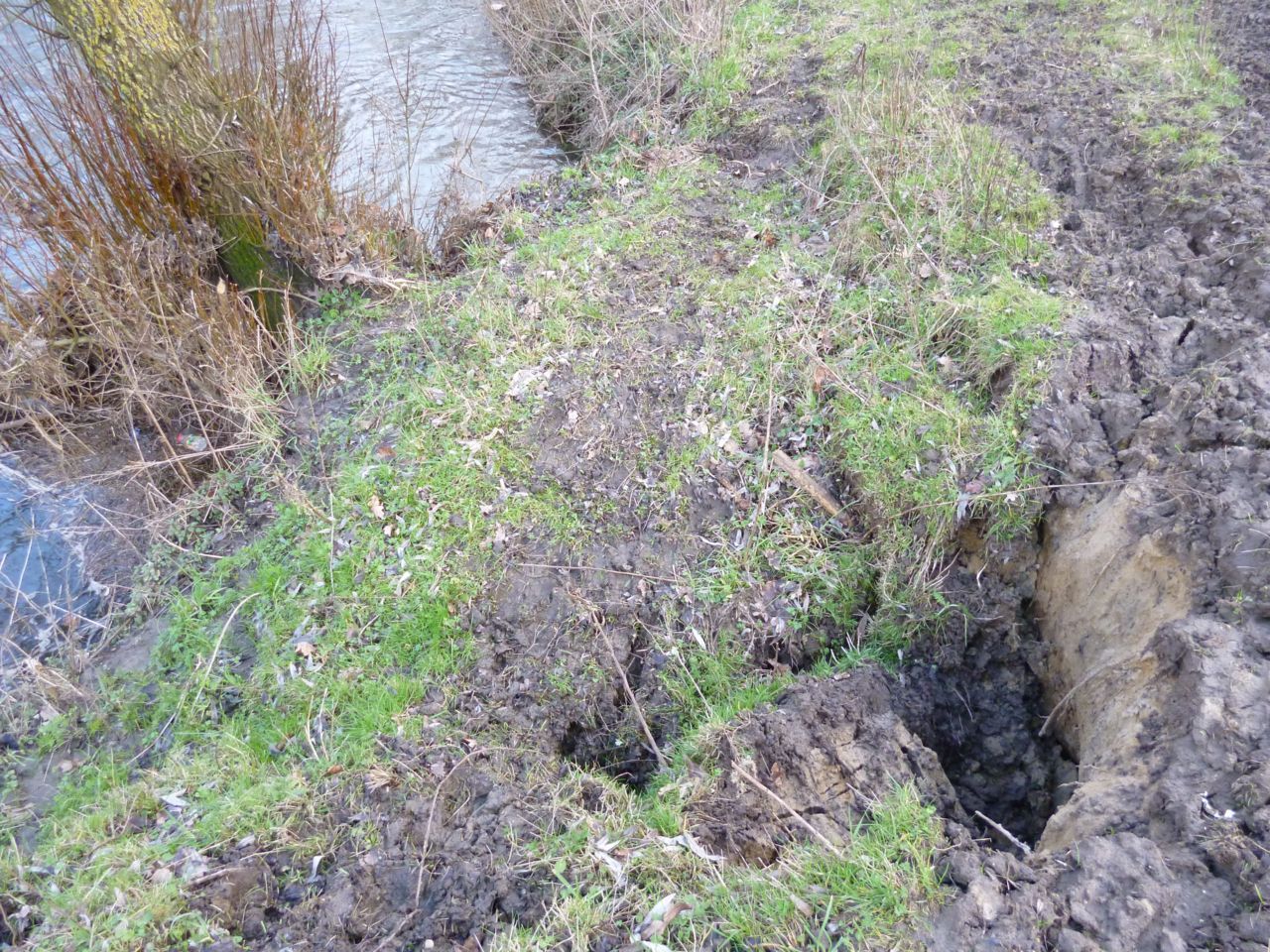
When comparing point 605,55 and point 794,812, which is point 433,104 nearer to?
point 605,55

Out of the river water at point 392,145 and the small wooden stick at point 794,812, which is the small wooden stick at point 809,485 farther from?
the river water at point 392,145

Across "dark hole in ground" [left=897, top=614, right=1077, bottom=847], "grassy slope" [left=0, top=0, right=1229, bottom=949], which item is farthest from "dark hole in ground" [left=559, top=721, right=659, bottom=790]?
"dark hole in ground" [left=897, top=614, right=1077, bottom=847]

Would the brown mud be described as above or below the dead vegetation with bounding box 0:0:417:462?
below

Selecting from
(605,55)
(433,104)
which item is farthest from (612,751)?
(605,55)

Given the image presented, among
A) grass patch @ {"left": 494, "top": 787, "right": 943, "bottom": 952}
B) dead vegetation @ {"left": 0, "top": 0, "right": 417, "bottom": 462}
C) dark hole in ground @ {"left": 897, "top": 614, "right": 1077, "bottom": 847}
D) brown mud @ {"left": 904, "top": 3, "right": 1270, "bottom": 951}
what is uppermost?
dead vegetation @ {"left": 0, "top": 0, "right": 417, "bottom": 462}

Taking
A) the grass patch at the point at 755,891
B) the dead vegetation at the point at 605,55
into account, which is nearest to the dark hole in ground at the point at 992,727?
the grass patch at the point at 755,891

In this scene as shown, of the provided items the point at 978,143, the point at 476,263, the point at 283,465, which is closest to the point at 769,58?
the point at 978,143

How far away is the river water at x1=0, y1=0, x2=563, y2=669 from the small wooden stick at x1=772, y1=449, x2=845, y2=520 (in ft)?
12.2

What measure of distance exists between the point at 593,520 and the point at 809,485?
111cm

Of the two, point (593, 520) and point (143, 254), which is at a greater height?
point (143, 254)

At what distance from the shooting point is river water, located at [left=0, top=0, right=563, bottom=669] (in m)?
4.40

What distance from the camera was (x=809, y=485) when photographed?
13.4ft

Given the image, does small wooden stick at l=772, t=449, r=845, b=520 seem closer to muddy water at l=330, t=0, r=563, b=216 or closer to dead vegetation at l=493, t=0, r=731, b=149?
muddy water at l=330, t=0, r=563, b=216

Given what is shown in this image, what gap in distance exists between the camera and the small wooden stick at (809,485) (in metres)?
4.04
